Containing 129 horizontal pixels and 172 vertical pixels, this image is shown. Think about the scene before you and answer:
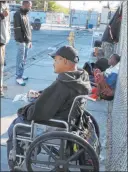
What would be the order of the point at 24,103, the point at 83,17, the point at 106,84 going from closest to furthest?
the point at 106,84
the point at 24,103
the point at 83,17

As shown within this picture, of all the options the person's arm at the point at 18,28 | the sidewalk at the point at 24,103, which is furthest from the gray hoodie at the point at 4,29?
the sidewalk at the point at 24,103

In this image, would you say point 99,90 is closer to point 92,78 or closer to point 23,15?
point 92,78

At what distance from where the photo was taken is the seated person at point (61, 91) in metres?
2.75

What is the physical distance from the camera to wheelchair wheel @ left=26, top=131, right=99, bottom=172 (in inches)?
105

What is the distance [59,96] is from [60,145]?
43cm

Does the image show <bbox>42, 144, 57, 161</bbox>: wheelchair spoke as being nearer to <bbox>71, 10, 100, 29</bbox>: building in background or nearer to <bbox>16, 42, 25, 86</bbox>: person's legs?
<bbox>16, 42, 25, 86</bbox>: person's legs

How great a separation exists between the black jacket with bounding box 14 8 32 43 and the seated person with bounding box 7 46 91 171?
276 cm

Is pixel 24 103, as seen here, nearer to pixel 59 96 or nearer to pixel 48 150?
pixel 48 150

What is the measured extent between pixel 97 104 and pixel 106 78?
67cm

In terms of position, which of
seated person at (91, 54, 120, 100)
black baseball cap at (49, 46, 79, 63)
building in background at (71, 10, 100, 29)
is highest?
building in background at (71, 10, 100, 29)

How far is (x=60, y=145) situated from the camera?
108 inches

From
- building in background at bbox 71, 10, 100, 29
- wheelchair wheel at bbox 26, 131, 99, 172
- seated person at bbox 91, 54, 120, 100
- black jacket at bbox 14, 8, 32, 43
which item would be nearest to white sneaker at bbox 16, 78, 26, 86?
black jacket at bbox 14, 8, 32, 43

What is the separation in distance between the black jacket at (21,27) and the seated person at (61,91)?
9.07 feet

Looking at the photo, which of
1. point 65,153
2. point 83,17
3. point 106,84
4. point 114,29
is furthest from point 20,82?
point 83,17
